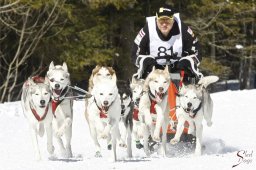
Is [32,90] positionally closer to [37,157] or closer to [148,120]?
[37,157]

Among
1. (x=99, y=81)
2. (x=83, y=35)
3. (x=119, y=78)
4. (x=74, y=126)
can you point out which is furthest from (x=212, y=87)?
(x=99, y=81)

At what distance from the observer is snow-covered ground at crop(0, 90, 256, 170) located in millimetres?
6695

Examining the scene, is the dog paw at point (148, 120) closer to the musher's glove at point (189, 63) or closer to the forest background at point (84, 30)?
the musher's glove at point (189, 63)

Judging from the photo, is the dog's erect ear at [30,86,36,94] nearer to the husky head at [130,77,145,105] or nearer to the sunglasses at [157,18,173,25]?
the husky head at [130,77,145,105]

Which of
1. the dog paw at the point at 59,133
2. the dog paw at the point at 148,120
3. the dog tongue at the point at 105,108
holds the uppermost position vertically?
the dog tongue at the point at 105,108

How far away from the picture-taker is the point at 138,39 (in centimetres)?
912

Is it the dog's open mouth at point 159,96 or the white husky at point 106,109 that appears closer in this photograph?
the white husky at point 106,109

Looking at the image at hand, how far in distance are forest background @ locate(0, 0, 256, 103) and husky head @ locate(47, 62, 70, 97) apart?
1115cm

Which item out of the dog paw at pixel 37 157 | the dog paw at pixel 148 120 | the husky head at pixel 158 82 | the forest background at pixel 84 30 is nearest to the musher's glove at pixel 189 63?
the husky head at pixel 158 82

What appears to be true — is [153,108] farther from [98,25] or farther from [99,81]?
[98,25]

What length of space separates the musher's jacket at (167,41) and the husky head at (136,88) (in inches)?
14.8

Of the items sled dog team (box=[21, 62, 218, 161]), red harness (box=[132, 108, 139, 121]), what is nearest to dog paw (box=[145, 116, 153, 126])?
A: sled dog team (box=[21, 62, 218, 161])

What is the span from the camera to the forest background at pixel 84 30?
20766 mm

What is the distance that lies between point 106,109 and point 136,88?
1646 millimetres
